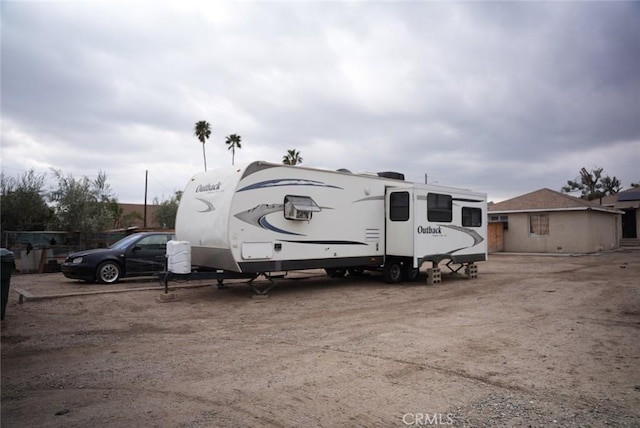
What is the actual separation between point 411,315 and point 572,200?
864 inches

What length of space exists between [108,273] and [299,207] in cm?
582

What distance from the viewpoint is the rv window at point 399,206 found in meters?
12.1

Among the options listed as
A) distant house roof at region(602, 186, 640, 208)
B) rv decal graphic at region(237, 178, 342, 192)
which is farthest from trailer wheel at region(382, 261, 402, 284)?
distant house roof at region(602, 186, 640, 208)

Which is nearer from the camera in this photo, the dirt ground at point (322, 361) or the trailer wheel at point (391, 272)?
the dirt ground at point (322, 361)

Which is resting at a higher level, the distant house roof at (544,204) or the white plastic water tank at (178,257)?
the distant house roof at (544,204)

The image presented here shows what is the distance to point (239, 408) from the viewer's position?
12.8 ft

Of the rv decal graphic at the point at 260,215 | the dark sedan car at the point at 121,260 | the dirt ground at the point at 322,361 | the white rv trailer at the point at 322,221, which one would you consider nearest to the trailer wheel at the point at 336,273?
the white rv trailer at the point at 322,221

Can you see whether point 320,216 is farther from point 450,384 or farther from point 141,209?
point 141,209

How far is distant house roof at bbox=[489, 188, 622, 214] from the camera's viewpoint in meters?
24.6

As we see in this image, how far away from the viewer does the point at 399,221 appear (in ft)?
40.1

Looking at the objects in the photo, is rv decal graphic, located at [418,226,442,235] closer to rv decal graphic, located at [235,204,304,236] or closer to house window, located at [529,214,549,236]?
rv decal graphic, located at [235,204,304,236]

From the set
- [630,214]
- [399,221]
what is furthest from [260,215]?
[630,214]

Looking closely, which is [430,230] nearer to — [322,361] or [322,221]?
[322,221]

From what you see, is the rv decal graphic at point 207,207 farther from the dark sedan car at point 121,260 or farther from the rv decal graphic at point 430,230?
the rv decal graphic at point 430,230
